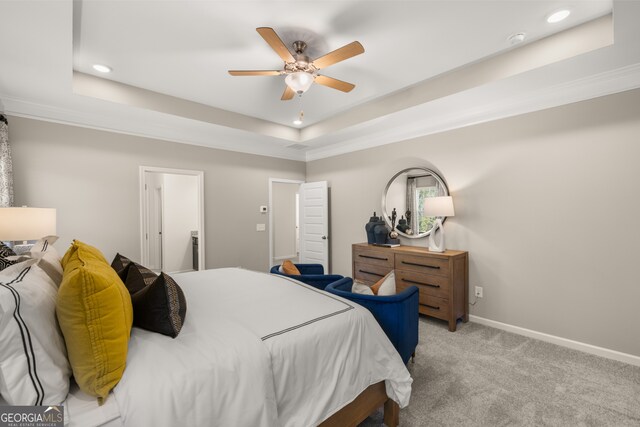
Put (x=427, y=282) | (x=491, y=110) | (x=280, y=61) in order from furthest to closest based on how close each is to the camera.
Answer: (x=427, y=282)
(x=491, y=110)
(x=280, y=61)

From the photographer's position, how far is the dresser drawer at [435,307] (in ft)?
10.3

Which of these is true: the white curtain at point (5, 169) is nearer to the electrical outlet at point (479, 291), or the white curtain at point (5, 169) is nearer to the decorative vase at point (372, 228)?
the decorative vase at point (372, 228)

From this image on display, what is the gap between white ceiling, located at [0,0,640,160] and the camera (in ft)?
6.57

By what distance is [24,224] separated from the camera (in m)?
2.35

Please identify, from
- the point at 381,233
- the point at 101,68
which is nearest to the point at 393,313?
the point at 381,233

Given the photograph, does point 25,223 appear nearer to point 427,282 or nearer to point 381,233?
point 381,233

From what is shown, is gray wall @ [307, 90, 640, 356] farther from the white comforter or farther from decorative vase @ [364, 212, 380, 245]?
the white comforter

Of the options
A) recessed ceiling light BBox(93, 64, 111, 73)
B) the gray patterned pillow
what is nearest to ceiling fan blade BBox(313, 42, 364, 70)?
recessed ceiling light BBox(93, 64, 111, 73)

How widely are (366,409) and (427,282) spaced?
1.97 m

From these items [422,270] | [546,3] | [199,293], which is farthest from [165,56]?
[422,270]

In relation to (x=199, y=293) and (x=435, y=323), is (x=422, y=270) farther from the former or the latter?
(x=199, y=293)

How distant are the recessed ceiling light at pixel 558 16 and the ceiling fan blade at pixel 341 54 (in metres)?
1.43

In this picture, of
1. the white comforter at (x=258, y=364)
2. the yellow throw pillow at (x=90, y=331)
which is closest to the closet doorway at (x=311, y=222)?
the white comforter at (x=258, y=364)

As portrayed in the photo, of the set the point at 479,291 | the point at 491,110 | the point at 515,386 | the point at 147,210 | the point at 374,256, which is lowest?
the point at 515,386
